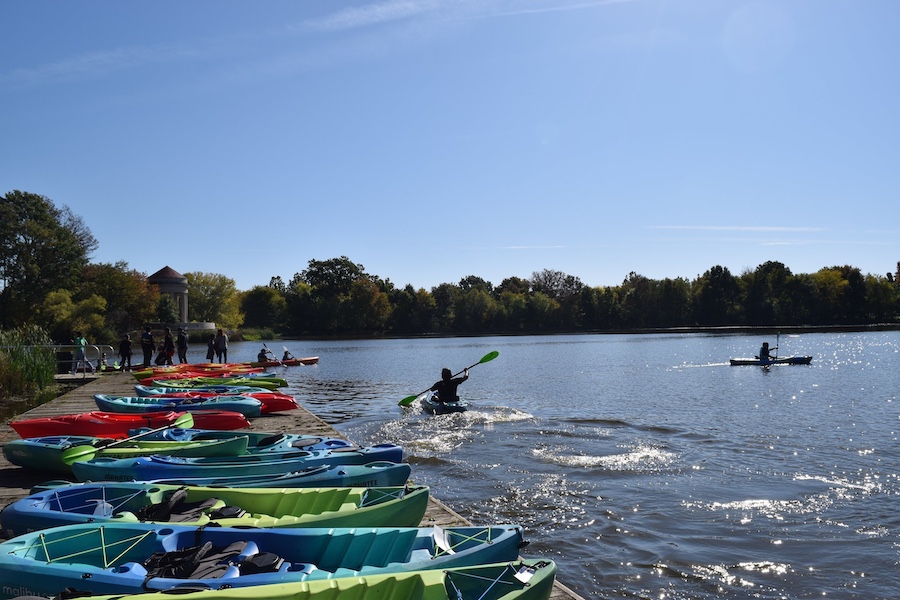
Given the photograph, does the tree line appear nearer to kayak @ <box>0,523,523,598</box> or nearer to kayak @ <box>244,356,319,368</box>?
kayak @ <box>244,356,319,368</box>

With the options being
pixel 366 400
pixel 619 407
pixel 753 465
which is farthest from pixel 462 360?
pixel 753 465

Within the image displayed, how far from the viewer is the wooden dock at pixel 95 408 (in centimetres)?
720

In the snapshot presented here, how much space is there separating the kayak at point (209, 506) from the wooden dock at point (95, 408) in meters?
0.81

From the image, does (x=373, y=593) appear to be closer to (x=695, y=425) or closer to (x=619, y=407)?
(x=695, y=425)

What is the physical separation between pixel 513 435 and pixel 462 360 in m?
29.7

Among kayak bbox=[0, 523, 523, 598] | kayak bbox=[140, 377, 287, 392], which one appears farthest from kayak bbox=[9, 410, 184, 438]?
kayak bbox=[140, 377, 287, 392]

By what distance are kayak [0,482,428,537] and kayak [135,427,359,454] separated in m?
2.66

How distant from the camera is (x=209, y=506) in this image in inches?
235

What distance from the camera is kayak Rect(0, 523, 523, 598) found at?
4352mm

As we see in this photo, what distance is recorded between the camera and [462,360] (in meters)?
45.4

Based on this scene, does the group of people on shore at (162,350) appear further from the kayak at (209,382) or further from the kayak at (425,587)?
the kayak at (425,587)

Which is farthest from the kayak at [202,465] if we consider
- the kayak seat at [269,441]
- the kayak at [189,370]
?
the kayak at [189,370]

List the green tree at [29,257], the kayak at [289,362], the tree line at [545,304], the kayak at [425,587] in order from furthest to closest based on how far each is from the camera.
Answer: the tree line at [545,304] → the green tree at [29,257] → the kayak at [289,362] → the kayak at [425,587]

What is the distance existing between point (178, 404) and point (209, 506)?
878 cm
